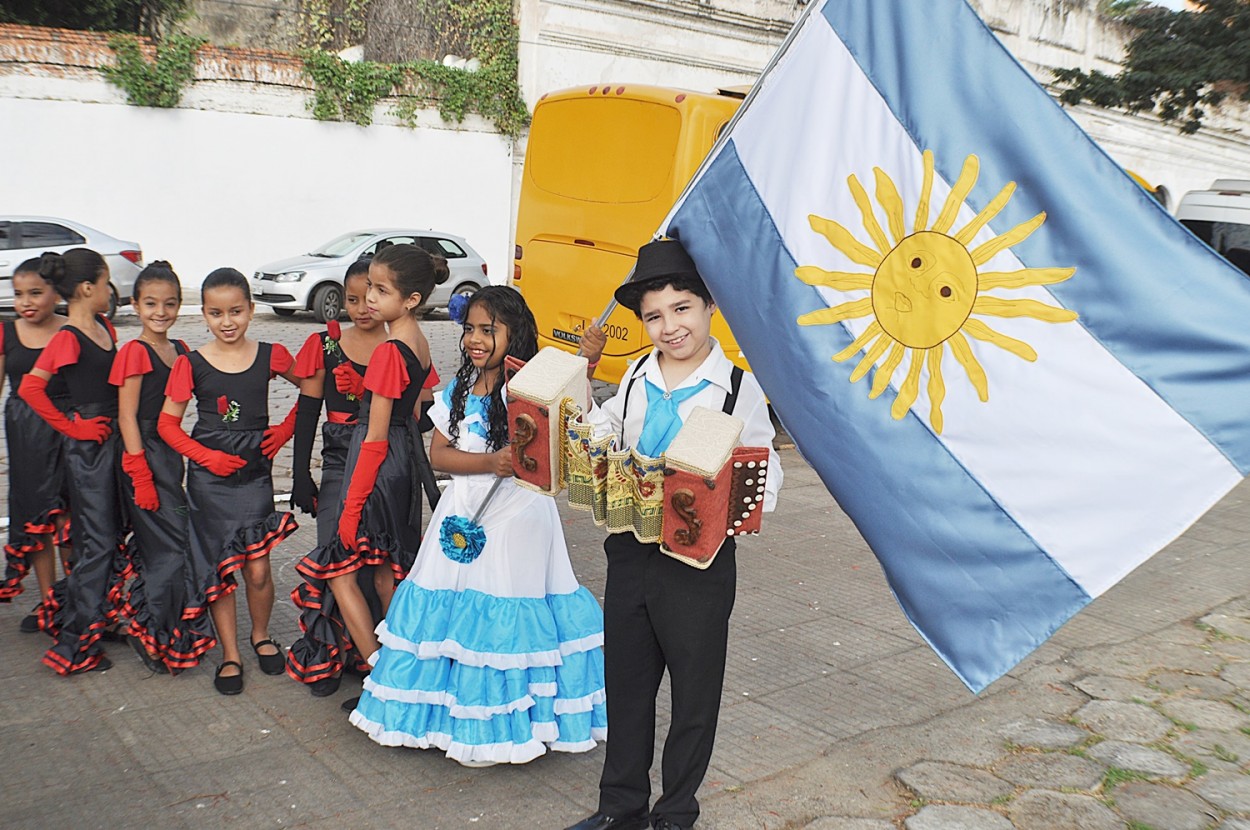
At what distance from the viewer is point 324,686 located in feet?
15.3

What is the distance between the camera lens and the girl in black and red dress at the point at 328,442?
15.2 ft

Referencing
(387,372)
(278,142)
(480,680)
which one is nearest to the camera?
(480,680)

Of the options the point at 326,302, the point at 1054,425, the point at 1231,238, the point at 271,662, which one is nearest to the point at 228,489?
the point at 271,662

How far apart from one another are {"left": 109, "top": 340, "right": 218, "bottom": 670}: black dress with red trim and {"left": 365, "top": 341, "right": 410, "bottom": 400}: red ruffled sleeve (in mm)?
941

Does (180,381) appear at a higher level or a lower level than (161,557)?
higher

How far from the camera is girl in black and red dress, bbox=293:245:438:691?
14.3ft

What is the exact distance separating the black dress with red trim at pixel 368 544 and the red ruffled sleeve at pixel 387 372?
55 mm

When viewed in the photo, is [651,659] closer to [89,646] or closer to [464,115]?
[89,646]

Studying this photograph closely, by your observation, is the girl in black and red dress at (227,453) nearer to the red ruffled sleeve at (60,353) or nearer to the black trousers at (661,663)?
the red ruffled sleeve at (60,353)

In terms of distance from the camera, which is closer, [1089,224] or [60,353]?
[1089,224]

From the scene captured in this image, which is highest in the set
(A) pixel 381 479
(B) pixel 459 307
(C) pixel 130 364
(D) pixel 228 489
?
(B) pixel 459 307

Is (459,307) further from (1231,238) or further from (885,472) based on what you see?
(1231,238)

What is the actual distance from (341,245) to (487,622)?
50.8 feet

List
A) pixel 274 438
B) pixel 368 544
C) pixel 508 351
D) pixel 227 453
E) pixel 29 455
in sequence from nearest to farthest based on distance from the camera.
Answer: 1. pixel 508 351
2. pixel 368 544
3. pixel 227 453
4. pixel 274 438
5. pixel 29 455
